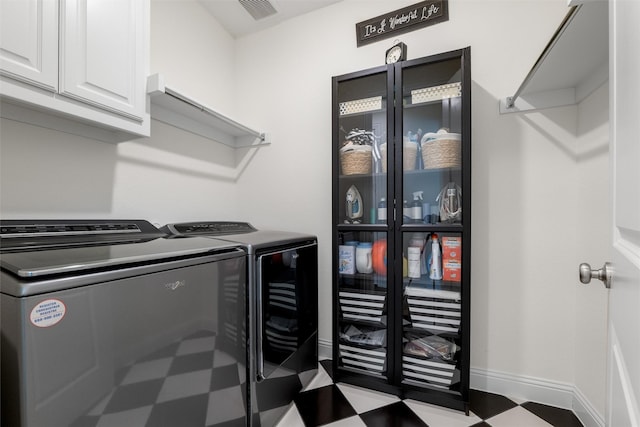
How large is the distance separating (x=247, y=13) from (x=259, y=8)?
5.0 inches

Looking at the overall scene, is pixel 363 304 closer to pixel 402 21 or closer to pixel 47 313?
pixel 47 313

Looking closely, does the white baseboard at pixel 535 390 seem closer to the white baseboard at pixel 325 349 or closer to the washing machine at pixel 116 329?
the white baseboard at pixel 325 349

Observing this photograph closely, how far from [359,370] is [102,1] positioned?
7.41 ft

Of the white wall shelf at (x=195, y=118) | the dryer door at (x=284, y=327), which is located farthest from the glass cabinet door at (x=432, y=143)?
the white wall shelf at (x=195, y=118)

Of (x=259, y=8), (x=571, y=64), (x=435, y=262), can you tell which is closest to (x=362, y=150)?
(x=435, y=262)

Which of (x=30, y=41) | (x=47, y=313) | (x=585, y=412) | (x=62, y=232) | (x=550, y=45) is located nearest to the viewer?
(x=47, y=313)

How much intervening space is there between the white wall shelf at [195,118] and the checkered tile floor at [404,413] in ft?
5.99

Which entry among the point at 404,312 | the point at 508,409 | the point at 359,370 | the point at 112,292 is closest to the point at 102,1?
the point at 112,292

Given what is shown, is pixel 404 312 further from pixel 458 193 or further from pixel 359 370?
pixel 458 193

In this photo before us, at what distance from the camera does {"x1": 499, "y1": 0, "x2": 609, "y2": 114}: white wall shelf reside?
36.2 inches

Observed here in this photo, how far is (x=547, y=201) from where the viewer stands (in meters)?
1.50

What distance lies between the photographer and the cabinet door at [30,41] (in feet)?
2.81

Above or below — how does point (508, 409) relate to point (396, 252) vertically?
below

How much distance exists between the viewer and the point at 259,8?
2051 mm
